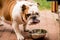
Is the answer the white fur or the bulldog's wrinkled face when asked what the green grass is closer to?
the white fur

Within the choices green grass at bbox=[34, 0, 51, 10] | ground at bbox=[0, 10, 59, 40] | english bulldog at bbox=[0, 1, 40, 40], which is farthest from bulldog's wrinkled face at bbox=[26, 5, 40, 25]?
green grass at bbox=[34, 0, 51, 10]

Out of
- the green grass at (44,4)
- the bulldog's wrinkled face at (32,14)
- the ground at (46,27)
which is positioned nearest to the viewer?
the bulldog's wrinkled face at (32,14)

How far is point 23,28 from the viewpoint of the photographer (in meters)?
2.84

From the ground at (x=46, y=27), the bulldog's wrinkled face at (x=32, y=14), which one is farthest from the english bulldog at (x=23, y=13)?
the ground at (x=46, y=27)

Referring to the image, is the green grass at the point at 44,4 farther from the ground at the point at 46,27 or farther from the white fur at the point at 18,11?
the white fur at the point at 18,11

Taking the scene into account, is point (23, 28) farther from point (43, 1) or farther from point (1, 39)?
point (43, 1)

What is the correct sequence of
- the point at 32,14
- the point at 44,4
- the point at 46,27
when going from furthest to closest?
the point at 44,4
the point at 46,27
the point at 32,14

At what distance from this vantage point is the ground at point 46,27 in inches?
103

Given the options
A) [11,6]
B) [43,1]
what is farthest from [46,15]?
[11,6]

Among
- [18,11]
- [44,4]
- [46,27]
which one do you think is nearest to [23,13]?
[18,11]

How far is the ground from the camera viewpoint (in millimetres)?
2615

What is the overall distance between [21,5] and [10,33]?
58 centimetres

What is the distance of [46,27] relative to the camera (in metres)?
2.99

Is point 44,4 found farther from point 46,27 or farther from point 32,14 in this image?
point 32,14
